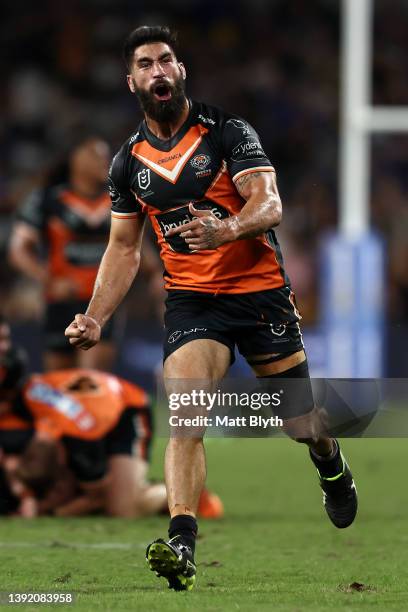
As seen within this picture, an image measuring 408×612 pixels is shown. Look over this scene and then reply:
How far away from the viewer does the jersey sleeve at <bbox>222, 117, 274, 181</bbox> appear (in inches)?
229

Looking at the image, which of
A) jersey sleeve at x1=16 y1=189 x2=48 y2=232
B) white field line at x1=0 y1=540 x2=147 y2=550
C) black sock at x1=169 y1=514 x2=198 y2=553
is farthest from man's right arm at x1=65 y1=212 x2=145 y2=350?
jersey sleeve at x1=16 y1=189 x2=48 y2=232

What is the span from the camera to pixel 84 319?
228 inches

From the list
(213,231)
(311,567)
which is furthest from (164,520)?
(213,231)

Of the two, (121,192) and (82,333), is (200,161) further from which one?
(82,333)

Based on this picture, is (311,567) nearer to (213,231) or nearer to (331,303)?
(213,231)

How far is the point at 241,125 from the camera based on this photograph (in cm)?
595

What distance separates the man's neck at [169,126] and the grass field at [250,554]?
1825 millimetres

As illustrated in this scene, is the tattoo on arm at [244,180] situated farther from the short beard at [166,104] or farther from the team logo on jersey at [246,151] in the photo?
the short beard at [166,104]

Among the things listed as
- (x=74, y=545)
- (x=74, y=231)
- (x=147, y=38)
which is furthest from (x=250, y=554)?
(x=74, y=231)

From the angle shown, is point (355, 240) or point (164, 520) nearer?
point (164, 520)

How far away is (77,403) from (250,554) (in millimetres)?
1817

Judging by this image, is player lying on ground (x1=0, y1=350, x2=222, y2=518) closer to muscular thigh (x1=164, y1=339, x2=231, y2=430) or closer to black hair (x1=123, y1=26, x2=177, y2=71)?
muscular thigh (x1=164, y1=339, x2=231, y2=430)

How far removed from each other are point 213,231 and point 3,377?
113 inches

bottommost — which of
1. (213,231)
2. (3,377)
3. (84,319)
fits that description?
(3,377)
